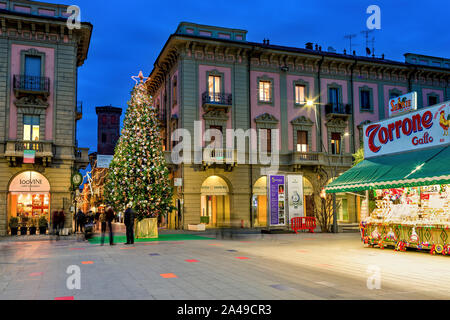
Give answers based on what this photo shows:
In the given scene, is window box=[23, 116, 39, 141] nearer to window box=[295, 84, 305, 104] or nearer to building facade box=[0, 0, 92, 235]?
building facade box=[0, 0, 92, 235]

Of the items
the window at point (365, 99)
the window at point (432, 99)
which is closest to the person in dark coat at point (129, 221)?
the window at point (365, 99)

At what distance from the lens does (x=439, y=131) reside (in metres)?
15.6

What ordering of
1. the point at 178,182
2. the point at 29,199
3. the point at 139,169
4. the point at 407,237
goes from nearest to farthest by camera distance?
the point at 407,237 → the point at 139,169 → the point at 29,199 → the point at 178,182

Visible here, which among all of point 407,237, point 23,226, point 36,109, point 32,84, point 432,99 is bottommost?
point 23,226

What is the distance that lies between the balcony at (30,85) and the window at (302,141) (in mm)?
19543

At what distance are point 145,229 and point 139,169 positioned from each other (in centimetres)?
328

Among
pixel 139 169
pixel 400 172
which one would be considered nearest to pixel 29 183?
pixel 139 169

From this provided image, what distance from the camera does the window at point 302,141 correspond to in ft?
118

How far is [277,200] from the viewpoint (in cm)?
2644

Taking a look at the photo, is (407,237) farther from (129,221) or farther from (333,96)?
(333,96)

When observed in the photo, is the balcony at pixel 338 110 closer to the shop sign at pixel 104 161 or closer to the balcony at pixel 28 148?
the shop sign at pixel 104 161
